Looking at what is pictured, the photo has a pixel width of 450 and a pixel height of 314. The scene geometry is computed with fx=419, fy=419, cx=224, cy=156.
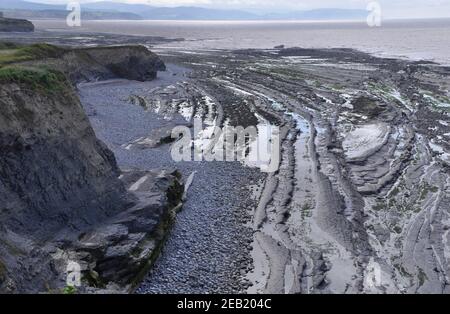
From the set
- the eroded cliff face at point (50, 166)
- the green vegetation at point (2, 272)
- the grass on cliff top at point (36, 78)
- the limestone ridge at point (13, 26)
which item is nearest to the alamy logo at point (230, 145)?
the eroded cliff face at point (50, 166)

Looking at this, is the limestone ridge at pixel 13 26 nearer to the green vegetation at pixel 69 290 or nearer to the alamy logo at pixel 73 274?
the alamy logo at pixel 73 274

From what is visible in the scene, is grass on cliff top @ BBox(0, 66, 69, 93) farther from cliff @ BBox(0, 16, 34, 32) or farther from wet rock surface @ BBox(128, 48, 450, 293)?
cliff @ BBox(0, 16, 34, 32)

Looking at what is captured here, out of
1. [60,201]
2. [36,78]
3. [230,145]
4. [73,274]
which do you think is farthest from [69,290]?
[230,145]

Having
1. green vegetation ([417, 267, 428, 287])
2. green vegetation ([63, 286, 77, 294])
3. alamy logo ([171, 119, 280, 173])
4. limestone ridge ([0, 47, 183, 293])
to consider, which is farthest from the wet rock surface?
green vegetation ([63, 286, 77, 294])

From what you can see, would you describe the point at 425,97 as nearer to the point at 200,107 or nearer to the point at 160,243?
the point at 200,107

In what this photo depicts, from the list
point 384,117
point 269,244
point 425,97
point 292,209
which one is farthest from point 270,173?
point 425,97
